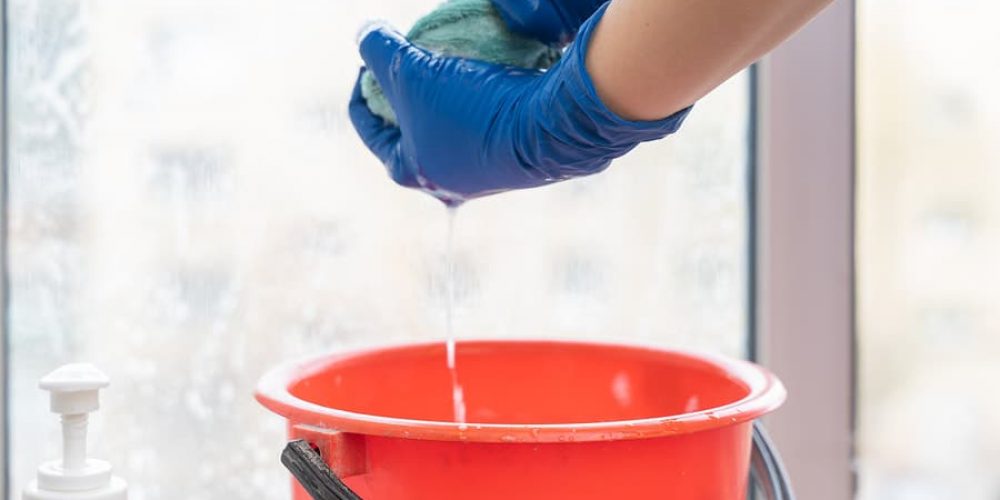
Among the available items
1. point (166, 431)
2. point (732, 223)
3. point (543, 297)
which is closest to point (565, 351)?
point (543, 297)

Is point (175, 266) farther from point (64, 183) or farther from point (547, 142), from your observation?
point (547, 142)

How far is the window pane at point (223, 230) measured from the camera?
0.77 meters

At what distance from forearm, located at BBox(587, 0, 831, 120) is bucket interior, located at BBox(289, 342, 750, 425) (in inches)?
10.9

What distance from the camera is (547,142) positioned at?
0.48 metres

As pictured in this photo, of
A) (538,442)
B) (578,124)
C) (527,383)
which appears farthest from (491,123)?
(527,383)

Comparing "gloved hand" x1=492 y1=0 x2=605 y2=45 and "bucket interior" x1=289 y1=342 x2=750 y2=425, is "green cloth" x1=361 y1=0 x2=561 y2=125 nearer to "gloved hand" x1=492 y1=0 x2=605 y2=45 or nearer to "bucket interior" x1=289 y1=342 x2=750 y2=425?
"gloved hand" x1=492 y1=0 x2=605 y2=45

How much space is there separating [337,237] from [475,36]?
0.31 meters

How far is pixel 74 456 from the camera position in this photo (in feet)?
1.81

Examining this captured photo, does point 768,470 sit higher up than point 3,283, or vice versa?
point 3,283

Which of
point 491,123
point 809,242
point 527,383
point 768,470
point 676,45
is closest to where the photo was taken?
point 676,45

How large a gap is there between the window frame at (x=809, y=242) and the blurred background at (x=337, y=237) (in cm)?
3

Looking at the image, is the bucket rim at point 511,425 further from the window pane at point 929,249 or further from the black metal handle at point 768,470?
the window pane at point 929,249

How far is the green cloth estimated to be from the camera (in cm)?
55

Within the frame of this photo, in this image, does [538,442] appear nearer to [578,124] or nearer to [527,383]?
[578,124]
